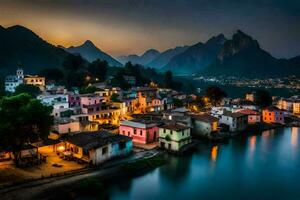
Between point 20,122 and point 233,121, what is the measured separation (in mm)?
26166

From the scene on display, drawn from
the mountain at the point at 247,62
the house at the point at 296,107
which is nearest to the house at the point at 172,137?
the house at the point at 296,107

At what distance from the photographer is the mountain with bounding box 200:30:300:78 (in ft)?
567

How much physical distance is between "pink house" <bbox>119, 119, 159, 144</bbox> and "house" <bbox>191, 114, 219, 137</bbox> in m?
6.18

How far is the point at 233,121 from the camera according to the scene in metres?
37.2

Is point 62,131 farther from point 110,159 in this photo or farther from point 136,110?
point 136,110

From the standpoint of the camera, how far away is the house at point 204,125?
3322cm

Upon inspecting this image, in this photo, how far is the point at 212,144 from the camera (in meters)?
31.8

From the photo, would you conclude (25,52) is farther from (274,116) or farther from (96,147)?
(96,147)

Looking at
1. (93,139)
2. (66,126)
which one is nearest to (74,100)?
(66,126)

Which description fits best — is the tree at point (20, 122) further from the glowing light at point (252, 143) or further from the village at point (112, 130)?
the glowing light at point (252, 143)

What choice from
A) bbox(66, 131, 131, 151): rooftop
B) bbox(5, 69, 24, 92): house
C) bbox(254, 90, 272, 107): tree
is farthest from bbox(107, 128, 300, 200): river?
bbox(5, 69, 24, 92): house

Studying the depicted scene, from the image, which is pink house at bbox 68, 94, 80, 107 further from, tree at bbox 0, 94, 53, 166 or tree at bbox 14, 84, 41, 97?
tree at bbox 0, 94, 53, 166

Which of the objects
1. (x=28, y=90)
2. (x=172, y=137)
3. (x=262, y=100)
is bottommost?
(x=172, y=137)

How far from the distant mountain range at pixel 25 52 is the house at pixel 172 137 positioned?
6805cm
